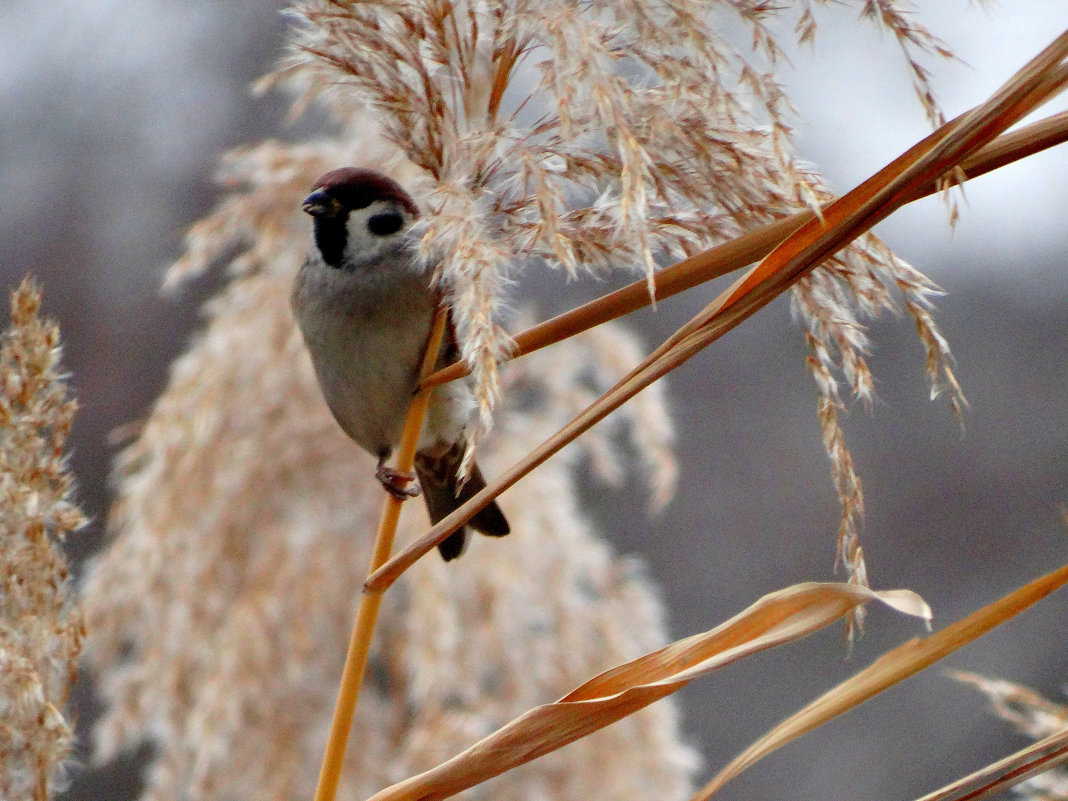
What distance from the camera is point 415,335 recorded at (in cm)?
123

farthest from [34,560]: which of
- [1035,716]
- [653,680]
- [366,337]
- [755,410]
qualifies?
[755,410]

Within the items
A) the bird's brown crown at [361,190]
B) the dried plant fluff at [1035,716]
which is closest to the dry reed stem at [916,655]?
the dried plant fluff at [1035,716]

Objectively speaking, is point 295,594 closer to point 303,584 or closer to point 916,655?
point 303,584

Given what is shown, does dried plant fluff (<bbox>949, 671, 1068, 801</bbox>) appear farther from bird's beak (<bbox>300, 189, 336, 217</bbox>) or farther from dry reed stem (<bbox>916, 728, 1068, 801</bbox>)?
bird's beak (<bbox>300, 189, 336, 217</bbox>)

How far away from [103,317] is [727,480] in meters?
3.20

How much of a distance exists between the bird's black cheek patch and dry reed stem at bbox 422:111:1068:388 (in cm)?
73

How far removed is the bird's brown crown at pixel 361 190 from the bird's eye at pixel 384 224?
0.7 inches

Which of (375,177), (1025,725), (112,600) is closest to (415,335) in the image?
(375,177)

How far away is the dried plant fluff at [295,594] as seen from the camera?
1.78m

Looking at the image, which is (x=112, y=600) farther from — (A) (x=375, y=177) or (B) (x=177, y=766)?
(A) (x=375, y=177)

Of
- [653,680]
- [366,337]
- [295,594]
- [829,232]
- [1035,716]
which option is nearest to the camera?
[829,232]

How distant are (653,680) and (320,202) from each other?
2.69 feet

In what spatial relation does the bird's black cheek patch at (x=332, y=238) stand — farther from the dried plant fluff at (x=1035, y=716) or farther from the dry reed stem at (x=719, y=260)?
the dried plant fluff at (x=1035, y=716)

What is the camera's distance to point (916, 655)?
Answer: 0.65m
